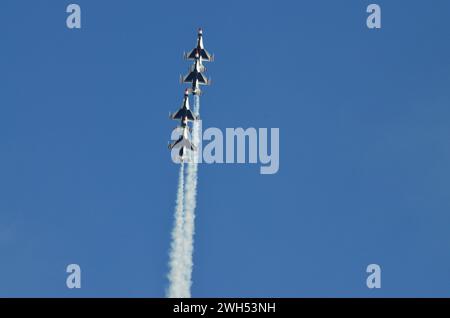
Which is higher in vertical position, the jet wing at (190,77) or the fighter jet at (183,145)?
the jet wing at (190,77)

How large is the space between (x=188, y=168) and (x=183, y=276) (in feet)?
73.2

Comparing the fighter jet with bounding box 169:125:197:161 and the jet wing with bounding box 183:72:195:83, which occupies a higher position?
the jet wing with bounding box 183:72:195:83

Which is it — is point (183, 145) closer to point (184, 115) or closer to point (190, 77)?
point (184, 115)

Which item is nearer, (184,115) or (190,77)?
(184,115)

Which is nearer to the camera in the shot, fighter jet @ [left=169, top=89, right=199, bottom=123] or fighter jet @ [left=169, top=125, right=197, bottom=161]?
fighter jet @ [left=169, top=125, right=197, bottom=161]

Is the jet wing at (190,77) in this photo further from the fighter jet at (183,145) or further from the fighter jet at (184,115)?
the fighter jet at (183,145)

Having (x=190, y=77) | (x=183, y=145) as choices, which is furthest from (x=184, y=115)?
(x=190, y=77)

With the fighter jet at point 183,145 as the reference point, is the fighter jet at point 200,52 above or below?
above

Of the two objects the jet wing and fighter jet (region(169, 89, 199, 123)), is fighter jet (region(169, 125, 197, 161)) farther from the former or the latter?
the jet wing

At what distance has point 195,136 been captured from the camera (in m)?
182

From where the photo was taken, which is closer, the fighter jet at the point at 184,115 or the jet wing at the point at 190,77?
the fighter jet at the point at 184,115

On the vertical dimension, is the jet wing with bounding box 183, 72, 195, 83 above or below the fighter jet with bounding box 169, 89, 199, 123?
above

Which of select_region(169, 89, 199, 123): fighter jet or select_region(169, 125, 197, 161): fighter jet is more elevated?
select_region(169, 89, 199, 123): fighter jet
